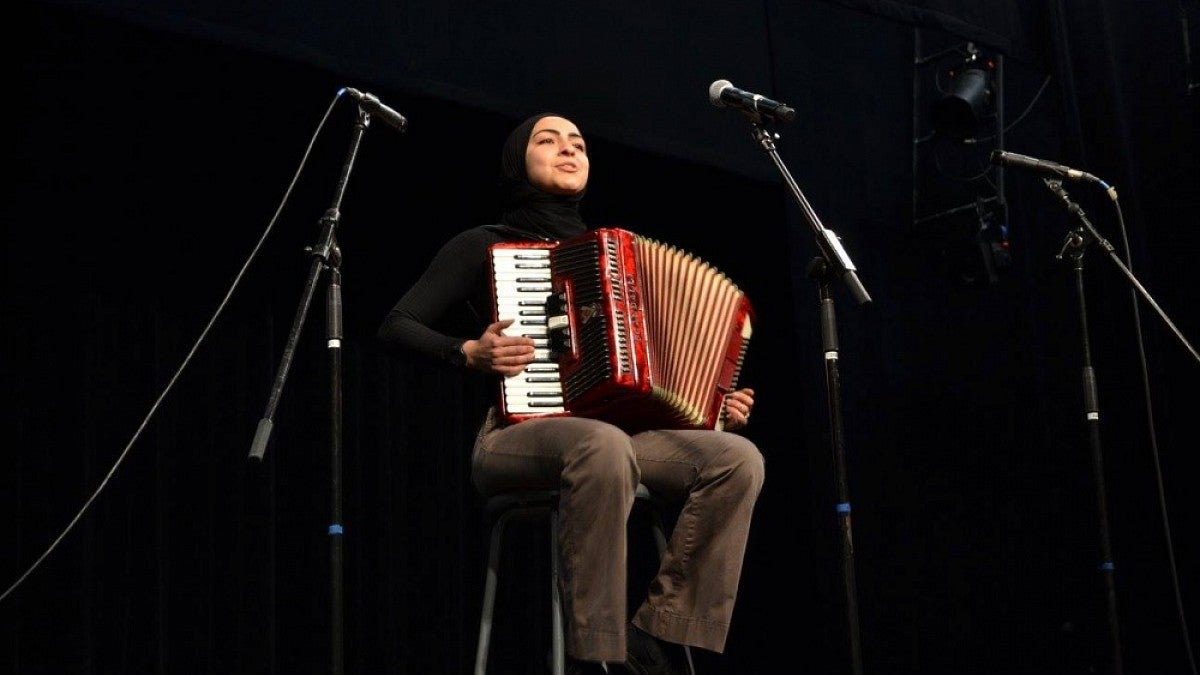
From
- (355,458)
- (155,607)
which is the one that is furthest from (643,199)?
(155,607)

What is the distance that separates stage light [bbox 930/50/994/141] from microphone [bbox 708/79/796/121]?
2.04 metres

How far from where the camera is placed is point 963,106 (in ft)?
15.6

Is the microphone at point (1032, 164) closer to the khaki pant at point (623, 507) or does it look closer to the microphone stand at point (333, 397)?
the khaki pant at point (623, 507)

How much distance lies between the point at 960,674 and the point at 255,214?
270 cm

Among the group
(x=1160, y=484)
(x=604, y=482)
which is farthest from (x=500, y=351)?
(x=1160, y=484)

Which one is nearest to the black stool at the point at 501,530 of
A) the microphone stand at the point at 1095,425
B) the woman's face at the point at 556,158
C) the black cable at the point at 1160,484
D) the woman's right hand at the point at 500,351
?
the woman's right hand at the point at 500,351

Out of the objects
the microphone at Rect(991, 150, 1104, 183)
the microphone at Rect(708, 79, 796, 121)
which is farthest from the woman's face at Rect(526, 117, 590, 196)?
the microphone at Rect(991, 150, 1104, 183)

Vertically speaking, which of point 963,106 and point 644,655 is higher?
point 963,106

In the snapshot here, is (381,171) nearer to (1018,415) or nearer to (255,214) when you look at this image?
(255,214)

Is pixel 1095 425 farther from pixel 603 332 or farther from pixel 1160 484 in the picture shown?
pixel 603 332

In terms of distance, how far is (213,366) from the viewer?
3602 mm

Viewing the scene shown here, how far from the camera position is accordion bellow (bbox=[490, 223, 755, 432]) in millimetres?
2854

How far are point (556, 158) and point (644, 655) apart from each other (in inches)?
47.1

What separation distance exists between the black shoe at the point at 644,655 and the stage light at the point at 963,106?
8.64 feet
